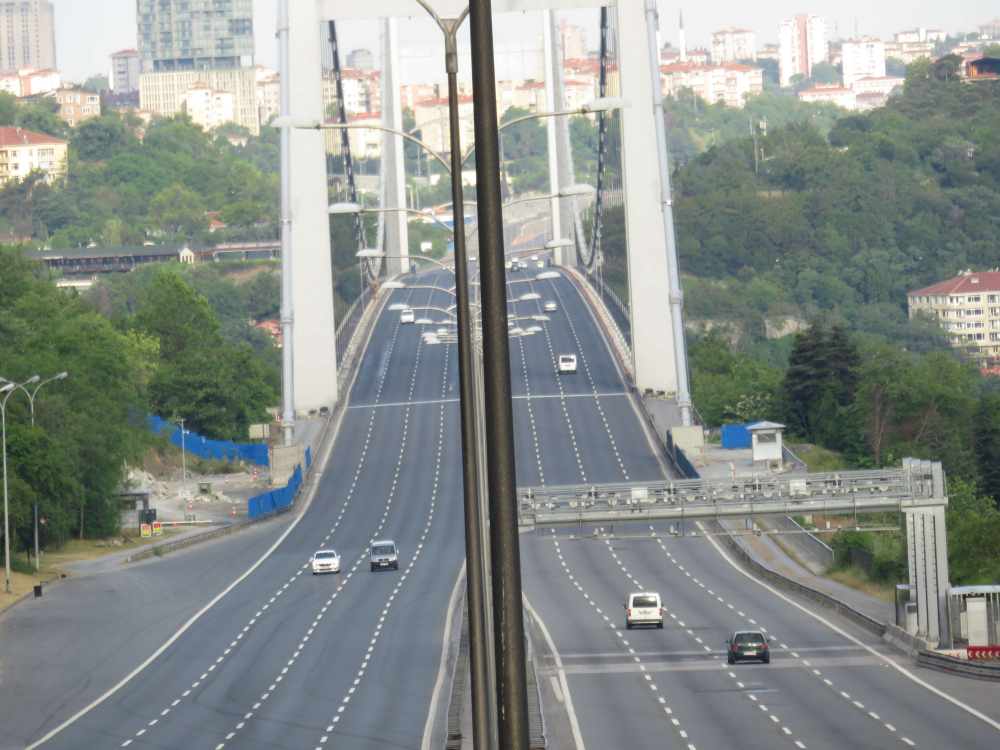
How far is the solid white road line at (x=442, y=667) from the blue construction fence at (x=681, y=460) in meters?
14.1

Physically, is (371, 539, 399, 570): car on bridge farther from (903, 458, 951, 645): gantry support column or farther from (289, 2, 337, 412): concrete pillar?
(289, 2, 337, 412): concrete pillar

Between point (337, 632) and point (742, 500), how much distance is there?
1342cm

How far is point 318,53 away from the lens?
272 ft

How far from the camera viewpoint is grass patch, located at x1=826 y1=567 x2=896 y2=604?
171ft

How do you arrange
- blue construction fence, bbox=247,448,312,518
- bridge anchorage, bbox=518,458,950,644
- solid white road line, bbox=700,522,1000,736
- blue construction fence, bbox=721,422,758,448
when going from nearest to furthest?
solid white road line, bbox=700,522,1000,736, bridge anchorage, bbox=518,458,950,644, blue construction fence, bbox=247,448,312,518, blue construction fence, bbox=721,422,758,448

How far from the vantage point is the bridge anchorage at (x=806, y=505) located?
1683 inches

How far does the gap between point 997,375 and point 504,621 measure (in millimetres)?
185148

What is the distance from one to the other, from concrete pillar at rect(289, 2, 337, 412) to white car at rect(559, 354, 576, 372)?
63.5 feet

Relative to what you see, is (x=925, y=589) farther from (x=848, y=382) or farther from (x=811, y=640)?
(x=848, y=382)

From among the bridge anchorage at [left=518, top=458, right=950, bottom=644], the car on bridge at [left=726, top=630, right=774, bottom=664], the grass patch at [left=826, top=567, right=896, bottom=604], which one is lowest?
the grass patch at [left=826, top=567, right=896, bottom=604]

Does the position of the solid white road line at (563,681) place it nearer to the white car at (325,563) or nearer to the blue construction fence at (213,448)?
the white car at (325,563)

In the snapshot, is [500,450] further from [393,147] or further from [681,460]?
[393,147]

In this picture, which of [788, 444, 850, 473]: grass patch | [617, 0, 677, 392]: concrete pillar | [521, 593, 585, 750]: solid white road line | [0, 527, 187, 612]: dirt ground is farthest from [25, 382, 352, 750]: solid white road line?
[788, 444, 850, 473]: grass patch

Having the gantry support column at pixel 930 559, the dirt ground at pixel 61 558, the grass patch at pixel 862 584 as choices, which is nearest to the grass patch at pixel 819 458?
the grass patch at pixel 862 584
